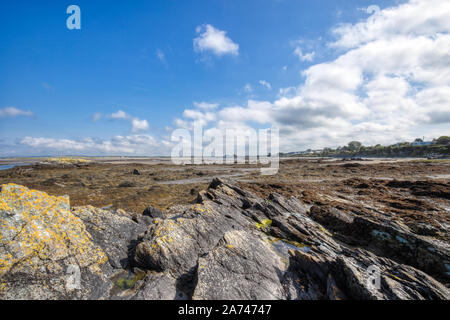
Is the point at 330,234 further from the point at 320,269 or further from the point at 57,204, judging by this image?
the point at 57,204

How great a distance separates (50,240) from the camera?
263 inches

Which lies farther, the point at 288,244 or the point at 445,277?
the point at 288,244

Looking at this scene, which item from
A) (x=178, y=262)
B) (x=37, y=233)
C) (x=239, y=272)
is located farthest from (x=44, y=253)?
(x=239, y=272)

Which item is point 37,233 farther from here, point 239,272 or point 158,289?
point 239,272

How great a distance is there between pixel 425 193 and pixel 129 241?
108ft

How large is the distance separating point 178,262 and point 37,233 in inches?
208

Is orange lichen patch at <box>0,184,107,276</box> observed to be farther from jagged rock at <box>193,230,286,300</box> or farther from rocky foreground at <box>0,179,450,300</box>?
jagged rock at <box>193,230,286,300</box>

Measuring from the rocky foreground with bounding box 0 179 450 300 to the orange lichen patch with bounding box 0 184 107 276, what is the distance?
0.03m

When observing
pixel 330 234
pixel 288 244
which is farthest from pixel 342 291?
pixel 330 234

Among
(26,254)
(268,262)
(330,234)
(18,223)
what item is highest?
(18,223)

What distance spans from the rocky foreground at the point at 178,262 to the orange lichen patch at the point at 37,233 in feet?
0.08

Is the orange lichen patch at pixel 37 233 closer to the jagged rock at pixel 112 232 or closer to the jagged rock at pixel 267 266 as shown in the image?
the jagged rock at pixel 112 232

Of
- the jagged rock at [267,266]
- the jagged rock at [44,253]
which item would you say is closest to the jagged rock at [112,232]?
the jagged rock at [44,253]

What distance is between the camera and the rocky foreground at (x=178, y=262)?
5.72 meters
